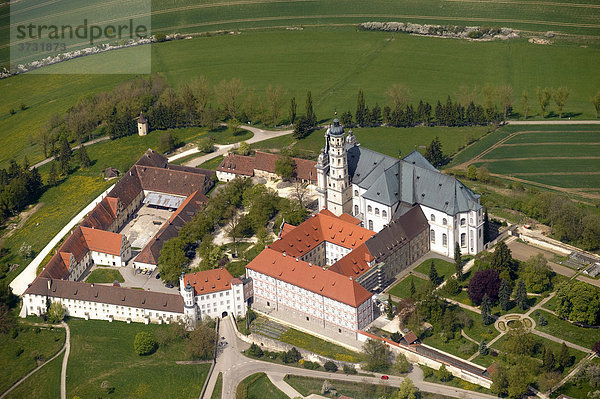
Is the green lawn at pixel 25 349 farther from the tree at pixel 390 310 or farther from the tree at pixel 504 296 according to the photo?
the tree at pixel 504 296

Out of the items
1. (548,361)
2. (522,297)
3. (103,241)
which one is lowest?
(548,361)

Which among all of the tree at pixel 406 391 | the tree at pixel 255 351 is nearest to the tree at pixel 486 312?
the tree at pixel 406 391

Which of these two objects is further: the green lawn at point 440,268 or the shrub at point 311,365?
the green lawn at point 440,268

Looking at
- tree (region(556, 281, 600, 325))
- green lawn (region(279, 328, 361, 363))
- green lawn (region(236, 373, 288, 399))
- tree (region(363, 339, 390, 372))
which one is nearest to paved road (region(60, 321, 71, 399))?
green lawn (region(236, 373, 288, 399))

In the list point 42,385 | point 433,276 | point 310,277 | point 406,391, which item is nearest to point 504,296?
point 433,276

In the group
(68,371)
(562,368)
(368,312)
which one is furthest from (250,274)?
(562,368)

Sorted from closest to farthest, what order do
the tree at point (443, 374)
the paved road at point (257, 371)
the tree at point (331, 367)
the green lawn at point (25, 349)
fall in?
the paved road at point (257, 371) → the tree at point (443, 374) → the tree at point (331, 367) → the green lawn at point (25, 349)

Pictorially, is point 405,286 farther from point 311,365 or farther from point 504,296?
point 311,365
